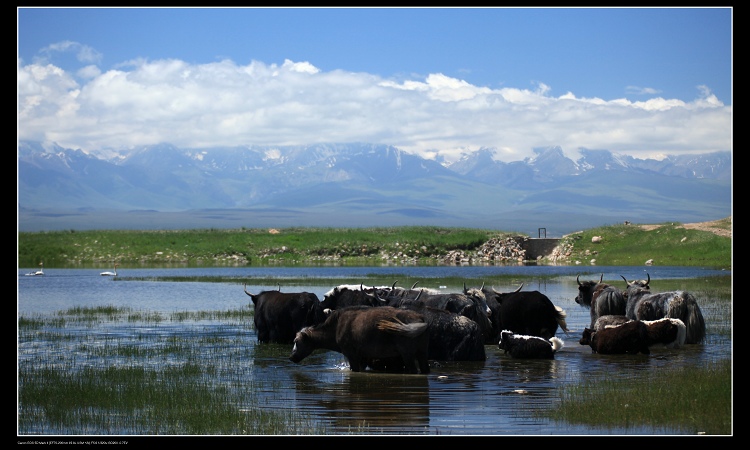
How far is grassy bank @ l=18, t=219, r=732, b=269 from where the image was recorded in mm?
52312

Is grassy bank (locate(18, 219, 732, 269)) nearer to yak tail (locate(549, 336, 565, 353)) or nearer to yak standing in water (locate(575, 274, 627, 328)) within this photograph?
yak standing in water (locate(575, 274, 627, 328))

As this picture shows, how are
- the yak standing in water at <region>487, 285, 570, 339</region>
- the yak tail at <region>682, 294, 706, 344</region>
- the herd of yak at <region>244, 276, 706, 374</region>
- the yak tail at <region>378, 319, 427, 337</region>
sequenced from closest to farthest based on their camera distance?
1. the yak tail at <region>378, 319, 427, 337</region>
2. the herd of yak at <region>244, 276, 706, 374</region>
3. the yak tail at <region>682, 294, 706, 344</region>
4. the yak standing in water at <region>487, 285, 570, 339</region>

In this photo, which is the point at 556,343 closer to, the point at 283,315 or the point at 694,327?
the point at 694,327

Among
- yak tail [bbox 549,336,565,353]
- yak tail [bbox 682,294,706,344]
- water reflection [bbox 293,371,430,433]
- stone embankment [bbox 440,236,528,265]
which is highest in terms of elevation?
stone embankment [bbox 440,236,528,265]

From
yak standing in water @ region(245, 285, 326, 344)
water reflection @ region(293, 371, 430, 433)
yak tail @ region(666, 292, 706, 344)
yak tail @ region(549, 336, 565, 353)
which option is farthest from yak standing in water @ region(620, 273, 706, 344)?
yak standing in water @ region(245, 285, 326, 344)

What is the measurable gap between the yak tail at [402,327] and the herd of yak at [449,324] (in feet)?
0.05

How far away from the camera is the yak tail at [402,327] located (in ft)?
48.4

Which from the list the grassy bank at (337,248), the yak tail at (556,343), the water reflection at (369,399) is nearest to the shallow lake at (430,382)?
the water reflection at (369,399)

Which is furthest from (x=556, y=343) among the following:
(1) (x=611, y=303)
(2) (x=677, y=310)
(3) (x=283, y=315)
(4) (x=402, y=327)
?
(3) (x=283, y=315)

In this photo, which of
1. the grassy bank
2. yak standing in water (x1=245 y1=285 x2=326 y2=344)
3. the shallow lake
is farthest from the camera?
the grassy bank

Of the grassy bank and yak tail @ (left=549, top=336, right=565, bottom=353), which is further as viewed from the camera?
the grassy bank

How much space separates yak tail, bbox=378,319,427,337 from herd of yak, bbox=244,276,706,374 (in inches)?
0.6

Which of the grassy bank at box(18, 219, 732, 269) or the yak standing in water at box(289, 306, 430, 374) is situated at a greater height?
the grassy bank at box(18, 219, 732, 269)
